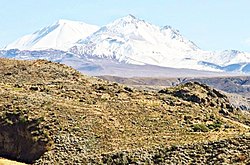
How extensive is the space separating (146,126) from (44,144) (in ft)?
27.3

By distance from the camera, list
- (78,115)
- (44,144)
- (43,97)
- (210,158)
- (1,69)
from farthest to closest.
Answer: (1,69), (43,97), (78,115), (44,144), (210,158)

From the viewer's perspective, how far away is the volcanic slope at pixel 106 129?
40406 mm

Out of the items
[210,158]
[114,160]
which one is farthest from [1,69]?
[210,158]

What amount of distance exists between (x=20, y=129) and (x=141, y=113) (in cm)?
1029

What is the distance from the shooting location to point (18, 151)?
46.2m

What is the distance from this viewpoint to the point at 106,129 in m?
45.4

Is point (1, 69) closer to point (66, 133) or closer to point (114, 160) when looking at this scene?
point (66, 133)

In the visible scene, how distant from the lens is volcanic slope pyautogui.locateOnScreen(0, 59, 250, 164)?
40406 mm

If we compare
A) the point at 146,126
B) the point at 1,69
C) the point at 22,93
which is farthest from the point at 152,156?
the point at 1,69

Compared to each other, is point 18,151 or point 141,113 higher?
point 141,113

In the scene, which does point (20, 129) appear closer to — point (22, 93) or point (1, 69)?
point (22, 93)

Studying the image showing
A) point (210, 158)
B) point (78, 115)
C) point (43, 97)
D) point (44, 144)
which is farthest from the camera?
point (43, 97)

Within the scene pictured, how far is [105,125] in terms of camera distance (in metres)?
46.0

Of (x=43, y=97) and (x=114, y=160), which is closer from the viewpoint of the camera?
(x=114, y=160)
